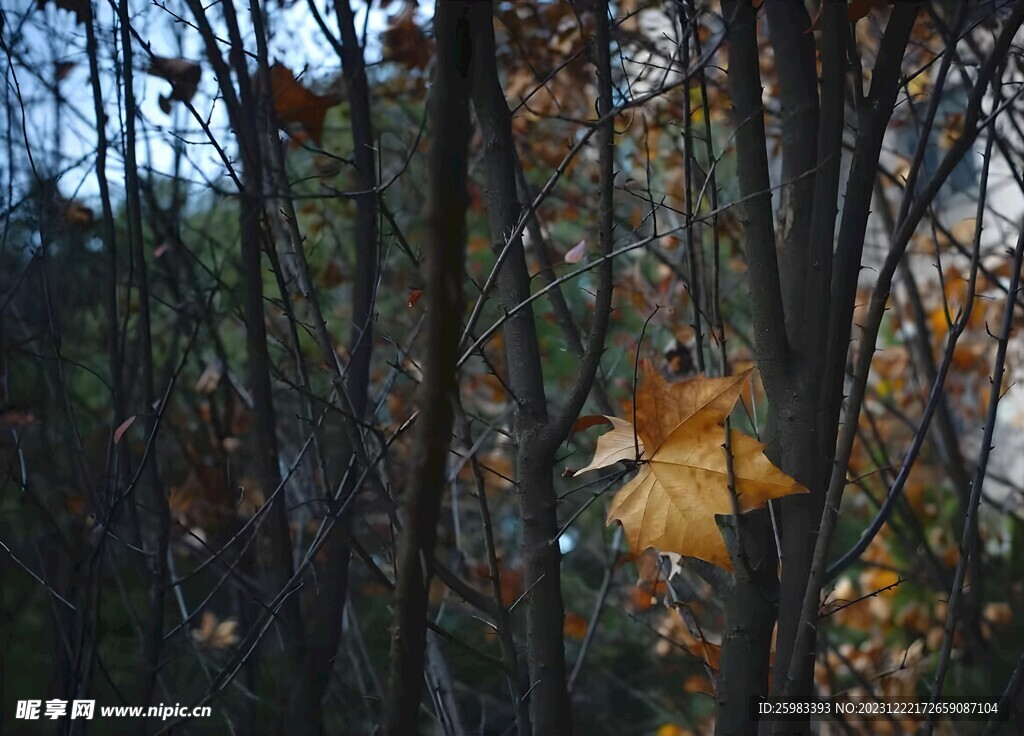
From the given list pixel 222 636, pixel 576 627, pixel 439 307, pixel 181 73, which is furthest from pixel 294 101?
pixel 576 627

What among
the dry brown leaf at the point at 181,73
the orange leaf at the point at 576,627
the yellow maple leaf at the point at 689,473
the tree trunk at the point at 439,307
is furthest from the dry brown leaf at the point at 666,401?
the orange leaf at the point at 576,627

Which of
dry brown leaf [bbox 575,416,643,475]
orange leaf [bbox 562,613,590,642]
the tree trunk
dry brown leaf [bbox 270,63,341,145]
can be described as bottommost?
the tree trunk

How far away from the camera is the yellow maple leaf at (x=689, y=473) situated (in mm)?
1031

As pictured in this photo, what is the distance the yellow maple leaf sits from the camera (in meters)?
1.03

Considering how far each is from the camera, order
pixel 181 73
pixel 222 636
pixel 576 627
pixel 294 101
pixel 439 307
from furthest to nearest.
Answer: pixel 576 627 → pixel 222 636 → pixel 181 73 → pixel 294 101 → pixel 439 307

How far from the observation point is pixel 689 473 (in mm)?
1084

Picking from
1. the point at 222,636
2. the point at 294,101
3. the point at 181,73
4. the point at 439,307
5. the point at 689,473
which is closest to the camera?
the point at 439,307

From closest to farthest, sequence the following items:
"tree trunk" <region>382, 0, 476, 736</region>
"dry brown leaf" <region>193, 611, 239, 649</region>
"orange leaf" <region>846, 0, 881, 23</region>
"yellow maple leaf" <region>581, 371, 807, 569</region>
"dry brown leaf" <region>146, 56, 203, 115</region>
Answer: "tree trunk" <region>382, 0, 476, 736</region> < "yellow maple leaf" <region>581, 371, 807, 569</region> < "orange leaf" <region>846, 0, 881, 23</region> < "dry brown leaf" <region>146, 56, 203, 115</region> < "dry brown leaf" <region>193, 611, 239, 649</region>

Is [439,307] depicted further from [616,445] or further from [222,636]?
[222,636]

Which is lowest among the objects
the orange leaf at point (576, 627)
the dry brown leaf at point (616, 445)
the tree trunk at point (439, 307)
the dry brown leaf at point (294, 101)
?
the tree trunk at point (439, 307)

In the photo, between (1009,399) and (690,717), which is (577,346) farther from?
(1009,399)

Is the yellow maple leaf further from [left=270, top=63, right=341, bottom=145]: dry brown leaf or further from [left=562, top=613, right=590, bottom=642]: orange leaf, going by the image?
[left=562, top=613, right=590, bottom=642]: orange leaf

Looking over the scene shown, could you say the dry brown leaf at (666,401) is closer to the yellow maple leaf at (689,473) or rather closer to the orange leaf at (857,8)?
the yellow maple leaf at (689,473)

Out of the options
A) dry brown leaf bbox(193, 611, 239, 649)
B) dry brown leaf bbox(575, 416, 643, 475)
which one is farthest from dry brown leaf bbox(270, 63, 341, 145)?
dry brown leaf bbox(193, 611, 239, 649)
